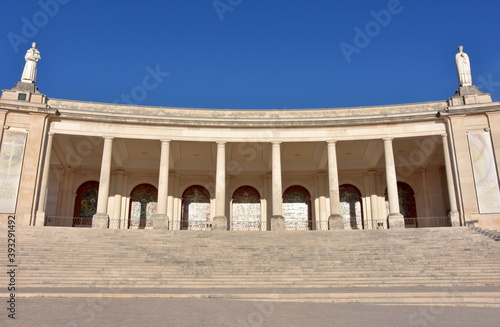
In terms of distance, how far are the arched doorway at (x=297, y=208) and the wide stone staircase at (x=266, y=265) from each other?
11.7 meters

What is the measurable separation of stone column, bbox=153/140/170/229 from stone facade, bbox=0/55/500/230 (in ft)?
0.23

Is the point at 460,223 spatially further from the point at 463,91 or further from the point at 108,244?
the point at 108,244

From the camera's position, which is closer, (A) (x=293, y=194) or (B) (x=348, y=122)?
(B) (x=348, y=122)

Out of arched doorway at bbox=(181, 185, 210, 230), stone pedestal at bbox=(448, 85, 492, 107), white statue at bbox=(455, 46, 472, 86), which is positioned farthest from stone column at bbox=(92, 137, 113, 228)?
white statue at bbox=(455, 46, 472, 86)

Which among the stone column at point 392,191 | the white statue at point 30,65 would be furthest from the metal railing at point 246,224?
the white statue at point 30,65

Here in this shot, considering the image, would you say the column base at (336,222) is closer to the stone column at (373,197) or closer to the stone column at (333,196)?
the stone column at (333,196)

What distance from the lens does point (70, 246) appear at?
1802cm

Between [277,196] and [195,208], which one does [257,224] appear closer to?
[195,208]

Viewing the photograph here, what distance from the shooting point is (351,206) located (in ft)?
110

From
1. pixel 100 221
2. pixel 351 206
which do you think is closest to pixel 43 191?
pixel 100 221

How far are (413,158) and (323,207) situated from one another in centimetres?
850

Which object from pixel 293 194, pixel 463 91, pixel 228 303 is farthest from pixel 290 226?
pixel 228 303

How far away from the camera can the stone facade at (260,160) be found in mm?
24484

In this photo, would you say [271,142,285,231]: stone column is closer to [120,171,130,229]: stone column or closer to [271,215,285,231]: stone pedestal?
[271,215,285,231]: stone pedestal
